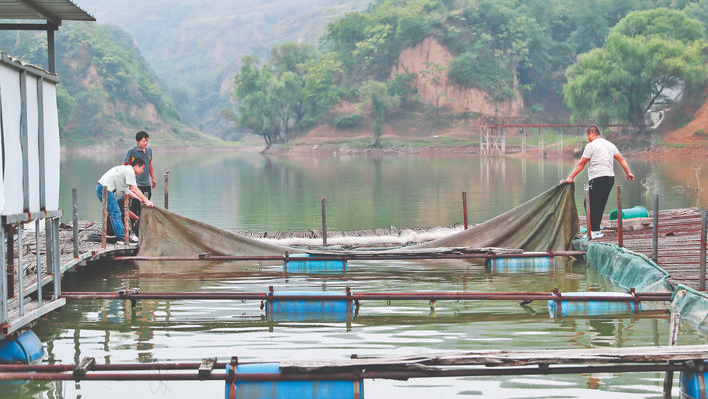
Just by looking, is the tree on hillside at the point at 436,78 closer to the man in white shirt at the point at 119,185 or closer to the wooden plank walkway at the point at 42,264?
the wooden plank walkway at the point at 42,264

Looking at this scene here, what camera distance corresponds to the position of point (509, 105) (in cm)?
8069

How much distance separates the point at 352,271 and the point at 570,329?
15.4 feet

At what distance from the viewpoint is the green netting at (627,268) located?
9.49 metres

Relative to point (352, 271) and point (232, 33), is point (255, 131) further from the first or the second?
point (232, 33)

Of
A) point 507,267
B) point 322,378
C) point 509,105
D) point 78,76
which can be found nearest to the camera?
point 322,378

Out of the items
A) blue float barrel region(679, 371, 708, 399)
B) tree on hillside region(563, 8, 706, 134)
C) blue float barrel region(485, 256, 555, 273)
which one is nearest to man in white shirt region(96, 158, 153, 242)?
blue float barrel region(485, 256, 555, 273)

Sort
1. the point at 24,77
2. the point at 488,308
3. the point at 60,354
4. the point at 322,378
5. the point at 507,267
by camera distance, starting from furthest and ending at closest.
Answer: the point at 507,267 < the point at 488,308 < the point at 60,354 < the point at 24,77 < the point at 322,378

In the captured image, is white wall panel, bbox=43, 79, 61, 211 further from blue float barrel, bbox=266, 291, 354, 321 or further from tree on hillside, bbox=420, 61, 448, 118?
tree on hillside, bbox=420, 61, 448, 118

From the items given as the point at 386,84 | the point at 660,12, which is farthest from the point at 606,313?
the point at 386,84

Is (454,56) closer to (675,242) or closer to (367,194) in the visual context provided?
(367,194)

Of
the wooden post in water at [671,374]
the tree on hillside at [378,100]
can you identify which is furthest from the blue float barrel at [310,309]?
the tree on hillside at [378,100]

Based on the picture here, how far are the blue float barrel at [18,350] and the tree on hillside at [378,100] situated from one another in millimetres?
69106

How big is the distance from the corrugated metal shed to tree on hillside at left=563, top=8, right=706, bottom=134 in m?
50.0

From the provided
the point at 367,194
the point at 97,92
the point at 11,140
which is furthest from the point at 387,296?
the point at 97,92
